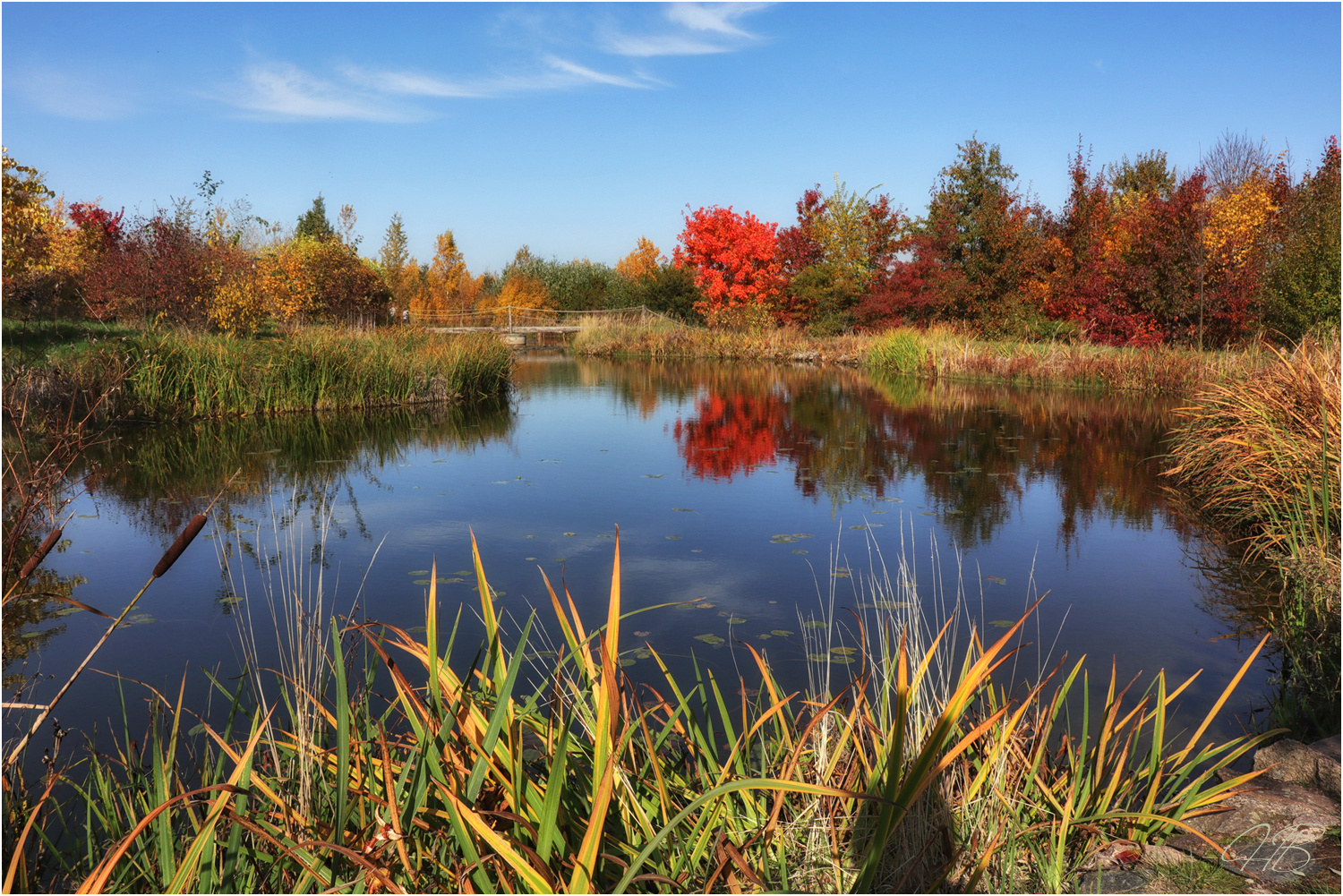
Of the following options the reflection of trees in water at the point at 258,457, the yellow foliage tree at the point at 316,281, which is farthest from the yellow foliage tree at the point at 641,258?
the reflection of trees in water at the point at 258,457

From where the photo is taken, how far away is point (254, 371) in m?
12.4

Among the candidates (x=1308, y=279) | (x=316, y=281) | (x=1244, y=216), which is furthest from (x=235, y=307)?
(x=1244, y=216)

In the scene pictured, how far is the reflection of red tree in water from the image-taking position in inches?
369

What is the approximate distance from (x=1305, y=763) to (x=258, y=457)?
8.95 m

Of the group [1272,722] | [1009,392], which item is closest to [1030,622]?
[1272,722]

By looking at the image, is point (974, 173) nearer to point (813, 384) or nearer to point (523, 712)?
point (813, 384)

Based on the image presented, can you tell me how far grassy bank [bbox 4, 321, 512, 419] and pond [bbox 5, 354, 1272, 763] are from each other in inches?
22.0

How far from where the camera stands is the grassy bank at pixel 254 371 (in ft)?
34.2

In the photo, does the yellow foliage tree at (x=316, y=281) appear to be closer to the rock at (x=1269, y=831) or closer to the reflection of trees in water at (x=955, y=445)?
the reflection of trees in water at (x=955, y=445)

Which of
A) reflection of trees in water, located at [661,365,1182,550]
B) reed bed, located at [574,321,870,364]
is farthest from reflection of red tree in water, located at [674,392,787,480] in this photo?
reed bed, located at [574,321,870,364]

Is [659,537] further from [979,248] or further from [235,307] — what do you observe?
[979,248]

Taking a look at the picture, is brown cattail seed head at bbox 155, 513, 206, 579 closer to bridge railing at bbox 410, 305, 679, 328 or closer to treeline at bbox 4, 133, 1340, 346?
treeline at bbox 4, 133, 1340, 346

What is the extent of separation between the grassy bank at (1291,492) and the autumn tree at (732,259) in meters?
24.8

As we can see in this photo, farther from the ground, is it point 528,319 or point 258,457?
point 528,319
